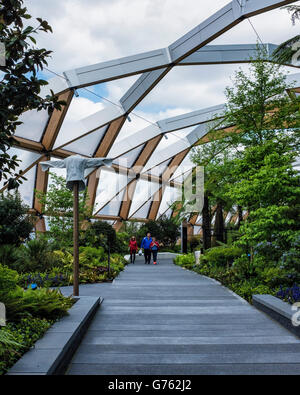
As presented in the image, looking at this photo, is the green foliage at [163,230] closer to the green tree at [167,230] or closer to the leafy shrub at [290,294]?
the green tree at [167,230]

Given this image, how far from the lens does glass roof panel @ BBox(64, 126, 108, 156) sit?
61.0ft

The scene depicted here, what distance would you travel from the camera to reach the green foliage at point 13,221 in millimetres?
11156

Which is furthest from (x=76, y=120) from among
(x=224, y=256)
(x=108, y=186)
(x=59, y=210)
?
(x=224, y=256)

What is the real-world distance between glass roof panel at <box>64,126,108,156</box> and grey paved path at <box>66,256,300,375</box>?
12.4 meters

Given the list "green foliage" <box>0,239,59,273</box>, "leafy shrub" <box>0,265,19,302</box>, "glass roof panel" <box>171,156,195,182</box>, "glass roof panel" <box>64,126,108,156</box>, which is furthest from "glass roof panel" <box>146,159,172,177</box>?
"leafy shrub" <box>0,265,19,302</box>

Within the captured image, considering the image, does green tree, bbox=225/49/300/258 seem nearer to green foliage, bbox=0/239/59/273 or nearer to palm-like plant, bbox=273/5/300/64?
palm-like plant, bbox=273/5/300/64

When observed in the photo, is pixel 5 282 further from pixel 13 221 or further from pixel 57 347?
pixel 13 221

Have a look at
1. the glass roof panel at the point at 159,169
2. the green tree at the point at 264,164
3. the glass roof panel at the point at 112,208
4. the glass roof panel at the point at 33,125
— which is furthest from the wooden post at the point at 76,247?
the glass roof panel at the point at 159,169

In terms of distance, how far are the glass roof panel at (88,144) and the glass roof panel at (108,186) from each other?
9.81 ft

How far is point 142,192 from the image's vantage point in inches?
1102
